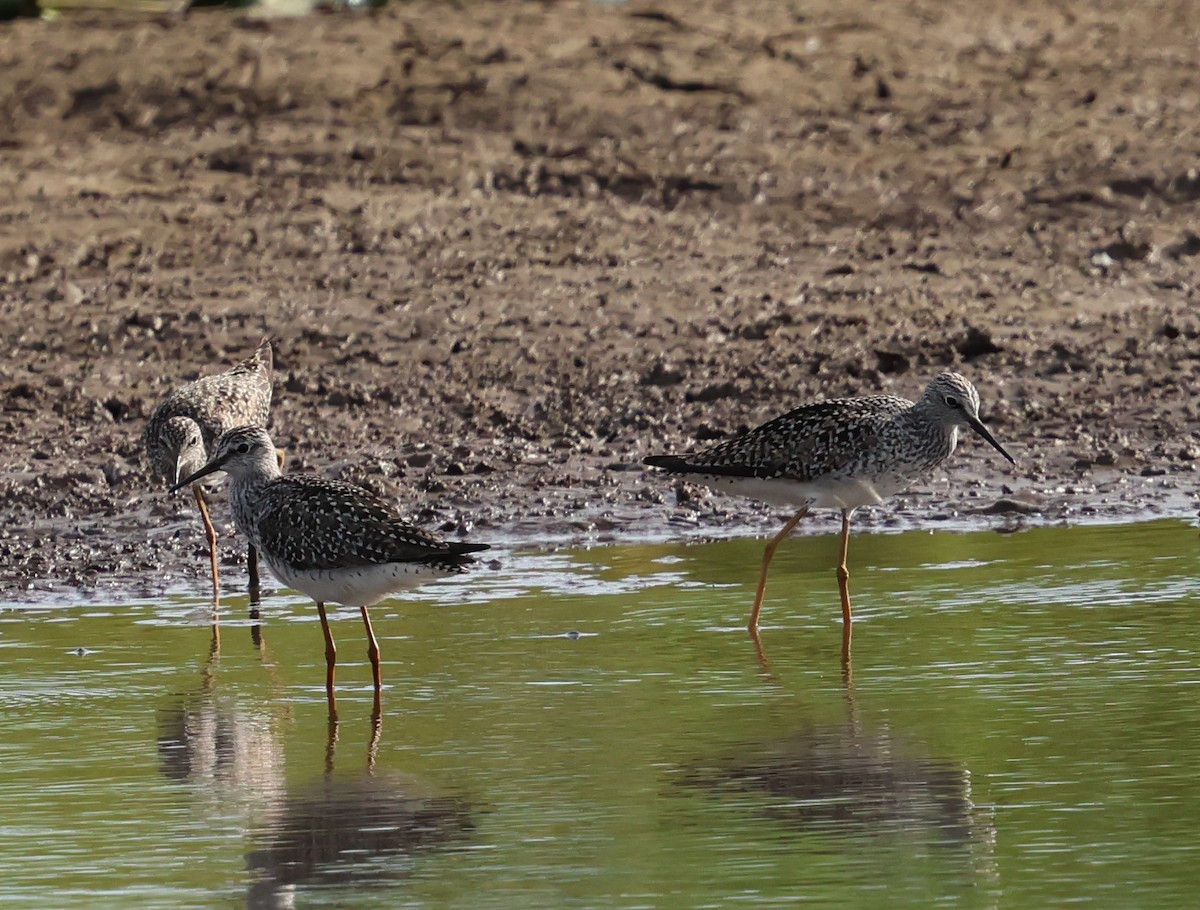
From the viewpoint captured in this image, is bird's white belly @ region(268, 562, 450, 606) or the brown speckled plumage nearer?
bird's white belly @ region(268, 562, 450, 606)

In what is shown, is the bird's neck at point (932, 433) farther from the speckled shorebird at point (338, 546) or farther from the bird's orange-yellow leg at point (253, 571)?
the bird's orange-yellow leg at point (253, 571)

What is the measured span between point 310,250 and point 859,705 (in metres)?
9.00

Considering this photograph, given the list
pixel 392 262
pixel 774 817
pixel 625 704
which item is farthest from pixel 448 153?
pixel 774 817

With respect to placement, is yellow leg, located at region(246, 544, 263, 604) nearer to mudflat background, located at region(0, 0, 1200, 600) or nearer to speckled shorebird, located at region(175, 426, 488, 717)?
mudflat background, located at region(0, 0, 1200, 600)

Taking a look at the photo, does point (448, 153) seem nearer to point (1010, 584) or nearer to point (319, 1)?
point (319, 1)

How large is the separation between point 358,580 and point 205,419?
3.75 meters

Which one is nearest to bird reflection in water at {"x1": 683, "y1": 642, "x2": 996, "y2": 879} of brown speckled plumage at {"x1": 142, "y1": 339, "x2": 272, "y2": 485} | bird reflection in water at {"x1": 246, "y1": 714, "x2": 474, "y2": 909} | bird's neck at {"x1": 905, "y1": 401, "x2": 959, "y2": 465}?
bird reflection in water at {"x1": 246, "y1": 714, "x2": 474, "y2": 909}

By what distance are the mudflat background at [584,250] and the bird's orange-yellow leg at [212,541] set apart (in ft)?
0.94

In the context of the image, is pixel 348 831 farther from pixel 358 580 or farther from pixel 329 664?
pixel 358 580

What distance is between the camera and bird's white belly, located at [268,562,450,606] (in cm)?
925

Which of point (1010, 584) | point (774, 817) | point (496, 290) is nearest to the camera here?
point (774, 817)

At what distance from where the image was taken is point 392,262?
1669cm

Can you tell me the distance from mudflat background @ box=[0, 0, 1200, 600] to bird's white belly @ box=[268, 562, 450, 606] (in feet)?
8.55

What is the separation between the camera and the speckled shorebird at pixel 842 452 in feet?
36.0
